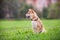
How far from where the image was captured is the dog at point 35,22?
2.36 m

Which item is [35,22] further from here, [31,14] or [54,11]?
[54,11]

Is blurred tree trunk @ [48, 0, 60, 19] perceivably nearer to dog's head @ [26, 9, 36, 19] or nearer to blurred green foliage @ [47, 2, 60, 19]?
blurred green foliage @ [47, 2, 60, 19]

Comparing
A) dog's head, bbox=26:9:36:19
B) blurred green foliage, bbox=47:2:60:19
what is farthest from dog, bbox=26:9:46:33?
blurred green foliage, bbox=47:2:60:19

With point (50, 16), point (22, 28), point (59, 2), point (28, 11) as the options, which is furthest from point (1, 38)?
point (59, 2)

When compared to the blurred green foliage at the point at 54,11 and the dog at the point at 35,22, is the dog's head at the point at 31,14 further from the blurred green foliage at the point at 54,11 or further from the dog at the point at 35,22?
the blurred green foliage at the point at 54,11

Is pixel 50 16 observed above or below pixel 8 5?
below

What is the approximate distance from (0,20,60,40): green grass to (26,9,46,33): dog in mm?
42

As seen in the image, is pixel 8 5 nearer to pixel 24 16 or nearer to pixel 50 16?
pixel 24 16

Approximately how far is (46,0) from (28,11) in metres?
0.25

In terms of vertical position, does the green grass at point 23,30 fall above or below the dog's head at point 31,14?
below

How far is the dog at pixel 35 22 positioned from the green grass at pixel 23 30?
0.04 m

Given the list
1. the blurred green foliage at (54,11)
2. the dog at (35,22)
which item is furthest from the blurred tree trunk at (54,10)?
the dog at (35,22)

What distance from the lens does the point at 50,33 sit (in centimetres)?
244

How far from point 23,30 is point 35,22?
0.17m
